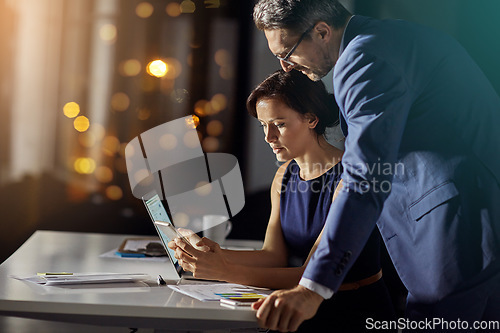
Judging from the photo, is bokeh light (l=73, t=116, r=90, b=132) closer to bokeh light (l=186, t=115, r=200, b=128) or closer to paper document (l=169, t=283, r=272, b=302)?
bokeh light (l=186, t=115, r=200, b=128)

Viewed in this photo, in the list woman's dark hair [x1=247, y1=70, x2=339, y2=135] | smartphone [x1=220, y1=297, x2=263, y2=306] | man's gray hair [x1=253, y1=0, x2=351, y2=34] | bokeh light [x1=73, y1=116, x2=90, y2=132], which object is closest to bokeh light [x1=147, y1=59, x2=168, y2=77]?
bokeh light [x1=73, y1=116, x2=90, y2=132]

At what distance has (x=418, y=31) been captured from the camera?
1240mm

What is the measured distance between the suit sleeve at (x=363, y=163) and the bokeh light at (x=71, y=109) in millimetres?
2375

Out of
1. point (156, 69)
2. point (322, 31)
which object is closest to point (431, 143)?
point (322, 31)

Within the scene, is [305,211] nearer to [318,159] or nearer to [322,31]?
[318,159]

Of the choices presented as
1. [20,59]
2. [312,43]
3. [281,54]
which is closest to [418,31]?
[312,43]

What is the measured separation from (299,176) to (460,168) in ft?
2.45

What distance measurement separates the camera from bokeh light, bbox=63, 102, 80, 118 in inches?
125

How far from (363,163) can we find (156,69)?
2308 mm

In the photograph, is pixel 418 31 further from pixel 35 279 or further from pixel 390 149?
pixel 35 279

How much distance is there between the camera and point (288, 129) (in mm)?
1914

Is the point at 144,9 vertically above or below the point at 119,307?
above

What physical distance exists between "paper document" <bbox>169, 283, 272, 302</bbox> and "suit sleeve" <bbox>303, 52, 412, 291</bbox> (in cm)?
27

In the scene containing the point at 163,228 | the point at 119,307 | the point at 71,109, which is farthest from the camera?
the point at 71,109
